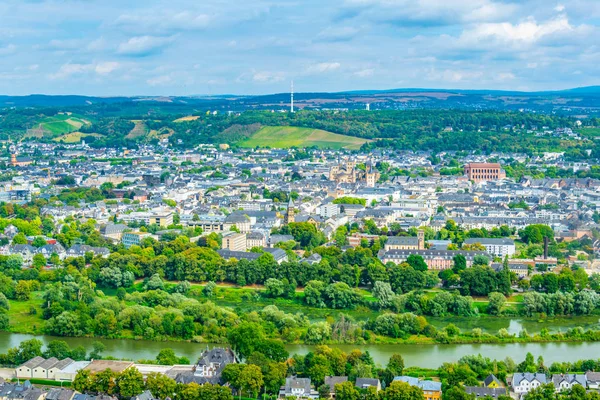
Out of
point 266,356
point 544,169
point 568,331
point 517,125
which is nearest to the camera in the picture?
point 266,356

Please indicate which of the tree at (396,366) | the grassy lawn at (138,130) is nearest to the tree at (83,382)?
the tree at (396,366)

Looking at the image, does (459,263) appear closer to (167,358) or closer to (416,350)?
(416,350)

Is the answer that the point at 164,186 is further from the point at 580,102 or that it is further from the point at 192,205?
the point at 580,102

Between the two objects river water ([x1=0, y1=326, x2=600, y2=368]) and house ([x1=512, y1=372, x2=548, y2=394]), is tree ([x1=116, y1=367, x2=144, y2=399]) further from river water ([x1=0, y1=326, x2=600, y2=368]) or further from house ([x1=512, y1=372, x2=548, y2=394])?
house ([x1=512, y1=372, x2=548, y2=394])

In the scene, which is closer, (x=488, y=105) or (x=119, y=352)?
(x=119, y=352)

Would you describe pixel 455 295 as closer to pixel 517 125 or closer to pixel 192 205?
pixel 192 205

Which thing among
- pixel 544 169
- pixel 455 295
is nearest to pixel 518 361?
pixel 455 295

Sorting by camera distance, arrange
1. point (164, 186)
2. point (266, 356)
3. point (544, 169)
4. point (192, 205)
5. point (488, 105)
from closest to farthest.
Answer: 1. point (266, 356)
2. point (192, 205)
3. point (164, 186)
4. point (544, 169)
5. point (488, 105)
